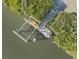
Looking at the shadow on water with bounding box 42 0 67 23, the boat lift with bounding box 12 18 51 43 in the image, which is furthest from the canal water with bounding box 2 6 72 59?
the shadow on water with bounding box 42 0 67 23

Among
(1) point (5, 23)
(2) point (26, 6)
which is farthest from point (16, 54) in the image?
(2) point (26, 6)

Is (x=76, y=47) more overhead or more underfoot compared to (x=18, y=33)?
more underfoot

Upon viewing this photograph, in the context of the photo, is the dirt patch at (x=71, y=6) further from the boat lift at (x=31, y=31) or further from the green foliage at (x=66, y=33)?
the boat lift at (x=31, y=31)

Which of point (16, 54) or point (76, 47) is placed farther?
point (16, 54)

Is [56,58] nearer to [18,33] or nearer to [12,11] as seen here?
[18,33]

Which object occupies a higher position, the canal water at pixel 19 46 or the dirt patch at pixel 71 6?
the dirt patch at pixel 71 6

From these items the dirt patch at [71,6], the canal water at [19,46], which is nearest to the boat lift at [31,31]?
the canal water at [19,46]
